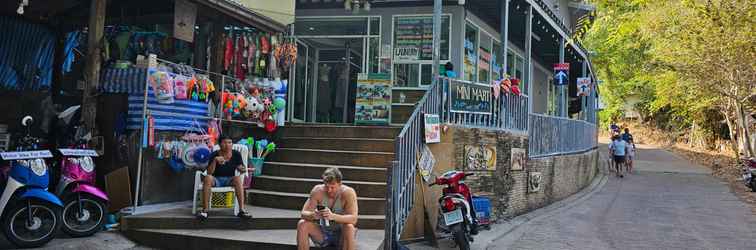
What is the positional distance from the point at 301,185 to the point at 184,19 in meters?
2.78

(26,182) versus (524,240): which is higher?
(26,182)

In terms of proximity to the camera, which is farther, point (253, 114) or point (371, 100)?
point (371, 100)

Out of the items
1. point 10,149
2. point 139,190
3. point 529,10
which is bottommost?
point 139,190

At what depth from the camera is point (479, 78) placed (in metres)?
13.3

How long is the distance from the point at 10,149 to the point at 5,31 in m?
1.94

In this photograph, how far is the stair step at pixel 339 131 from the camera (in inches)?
361

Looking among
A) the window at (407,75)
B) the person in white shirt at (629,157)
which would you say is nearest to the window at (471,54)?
the window at (407,75)

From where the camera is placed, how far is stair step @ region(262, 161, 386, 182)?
312 inches

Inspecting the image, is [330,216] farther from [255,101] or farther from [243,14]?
[243,14]

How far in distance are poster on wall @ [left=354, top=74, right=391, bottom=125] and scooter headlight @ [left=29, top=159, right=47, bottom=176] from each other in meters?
5.51

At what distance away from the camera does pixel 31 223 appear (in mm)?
5809

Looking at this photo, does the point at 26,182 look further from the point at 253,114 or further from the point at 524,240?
the point at 524,240

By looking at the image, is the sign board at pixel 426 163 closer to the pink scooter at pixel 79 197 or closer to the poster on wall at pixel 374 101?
the poster on wall at pixel 374 101

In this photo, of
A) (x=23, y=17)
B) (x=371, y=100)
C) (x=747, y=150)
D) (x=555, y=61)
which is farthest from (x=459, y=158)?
(x=747, y=150)
